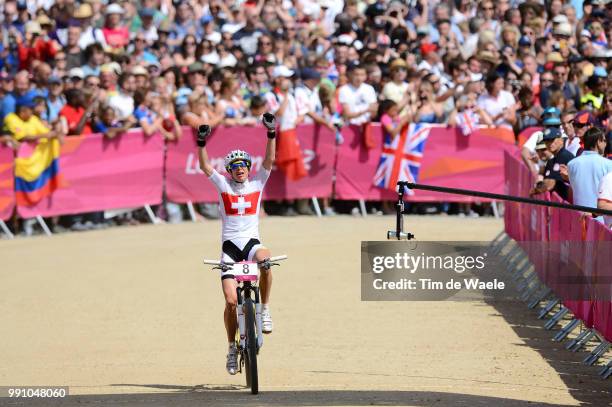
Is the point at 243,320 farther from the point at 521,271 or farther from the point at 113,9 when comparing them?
the point at 113,9

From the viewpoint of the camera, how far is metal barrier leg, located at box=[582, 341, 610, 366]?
12367 millimetres

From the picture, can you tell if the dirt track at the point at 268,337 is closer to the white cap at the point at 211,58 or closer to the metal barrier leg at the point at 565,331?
the metal barrier leg at the point at 565,331

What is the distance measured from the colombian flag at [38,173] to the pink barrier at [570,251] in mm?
6822

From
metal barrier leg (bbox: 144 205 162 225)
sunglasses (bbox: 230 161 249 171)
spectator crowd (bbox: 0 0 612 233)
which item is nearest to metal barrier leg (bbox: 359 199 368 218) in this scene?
spectator crowd (bbox: 0 0 612 233)

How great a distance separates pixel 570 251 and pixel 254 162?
9820 mm

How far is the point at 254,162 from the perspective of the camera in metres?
22.3

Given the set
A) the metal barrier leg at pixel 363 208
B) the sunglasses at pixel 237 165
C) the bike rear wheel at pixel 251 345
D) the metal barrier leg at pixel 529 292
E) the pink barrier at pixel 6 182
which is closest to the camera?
the bike rear wheel at pixel 251 345

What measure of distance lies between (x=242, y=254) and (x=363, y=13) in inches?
620

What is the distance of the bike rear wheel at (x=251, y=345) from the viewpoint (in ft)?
35.6

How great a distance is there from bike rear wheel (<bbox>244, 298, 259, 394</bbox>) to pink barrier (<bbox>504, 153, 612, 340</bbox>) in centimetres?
292

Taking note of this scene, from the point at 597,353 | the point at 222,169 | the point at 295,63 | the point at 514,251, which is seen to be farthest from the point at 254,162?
the point at 597,353

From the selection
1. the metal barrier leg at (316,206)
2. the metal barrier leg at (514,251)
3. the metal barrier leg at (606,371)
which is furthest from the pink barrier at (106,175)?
the metal barrier leg at (606,371)

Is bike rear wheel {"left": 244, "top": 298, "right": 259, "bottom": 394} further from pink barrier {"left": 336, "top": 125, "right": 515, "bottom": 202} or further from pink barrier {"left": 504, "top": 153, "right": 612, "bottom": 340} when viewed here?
pink barrier {"left": 336, "top": 125, "right": 515, "bottom": 202}

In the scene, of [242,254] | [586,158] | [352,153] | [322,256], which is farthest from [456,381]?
[352,153]
